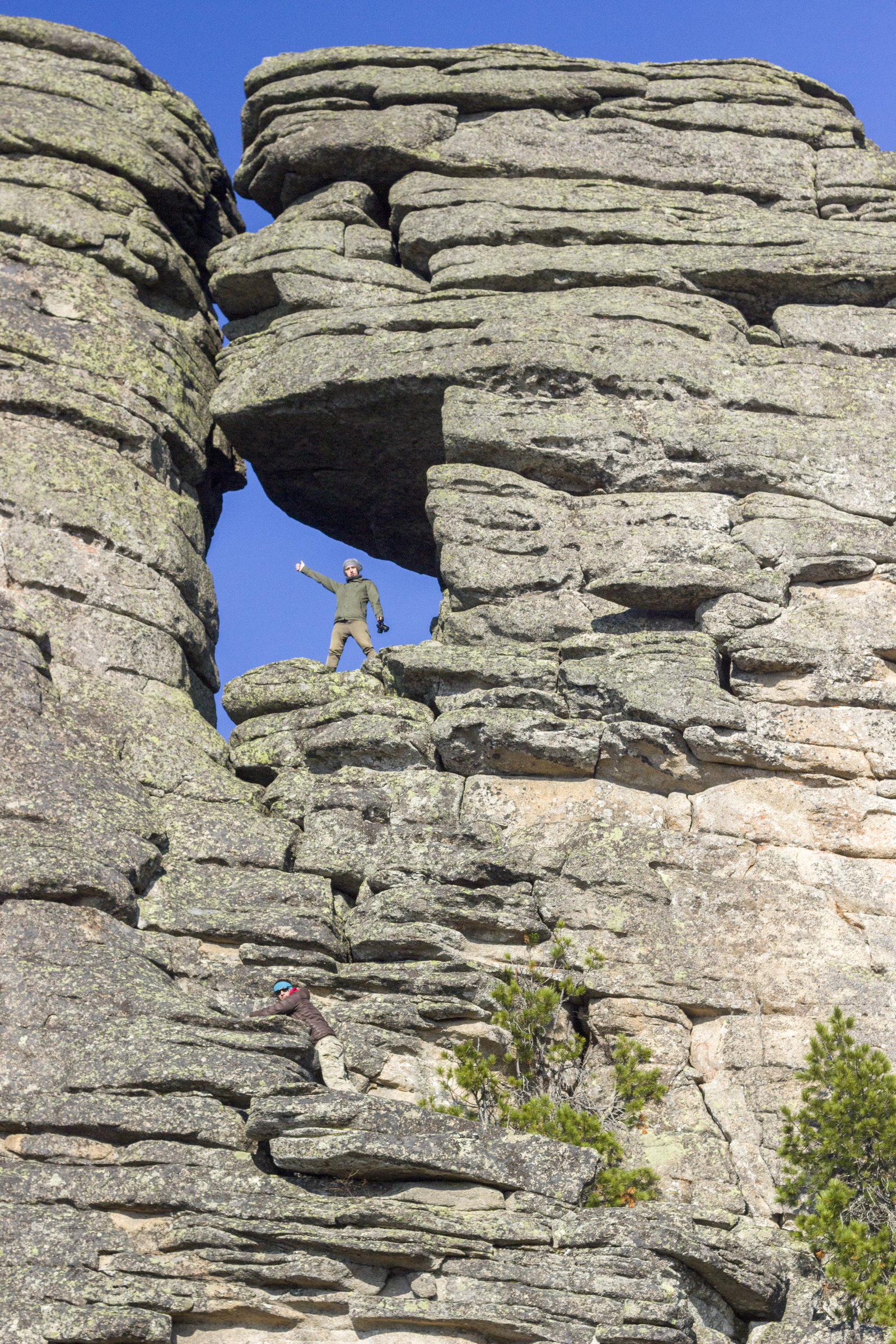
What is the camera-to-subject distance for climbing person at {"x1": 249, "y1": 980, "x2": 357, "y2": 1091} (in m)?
18.3

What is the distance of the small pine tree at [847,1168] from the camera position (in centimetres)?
1653

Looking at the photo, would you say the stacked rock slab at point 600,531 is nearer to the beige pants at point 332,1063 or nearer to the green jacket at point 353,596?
the beige pants at point 332,1063

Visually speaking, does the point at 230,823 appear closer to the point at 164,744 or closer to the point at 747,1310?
the point at 164,744

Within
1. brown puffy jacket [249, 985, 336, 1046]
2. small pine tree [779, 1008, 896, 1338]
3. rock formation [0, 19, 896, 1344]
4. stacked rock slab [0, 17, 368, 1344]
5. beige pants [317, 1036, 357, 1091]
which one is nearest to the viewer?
stacked rock slab [0, 17, 368, 1344]

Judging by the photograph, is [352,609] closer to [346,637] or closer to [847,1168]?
[346,637]

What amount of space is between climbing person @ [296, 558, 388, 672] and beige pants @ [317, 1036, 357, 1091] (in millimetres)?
9817

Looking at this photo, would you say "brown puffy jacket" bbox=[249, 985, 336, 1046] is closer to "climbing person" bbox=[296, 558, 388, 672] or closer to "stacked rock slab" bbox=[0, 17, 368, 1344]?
"stacked rock slab" bbox=[0, 17, 368, 1344]

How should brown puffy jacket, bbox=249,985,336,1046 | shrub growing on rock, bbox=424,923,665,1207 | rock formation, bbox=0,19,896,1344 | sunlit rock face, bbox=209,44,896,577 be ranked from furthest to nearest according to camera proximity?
sunlit rock face, bbox=209,44,896,577
brown puffy jacket, bbox=249,985,336,1046
shrub growing on rock, bbox=424,923,665,1207
rock formation, bbox=0,19,896,1344

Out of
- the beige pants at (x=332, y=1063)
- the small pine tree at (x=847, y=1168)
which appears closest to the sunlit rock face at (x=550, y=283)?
the small pine tree at (x=847, y=1168)

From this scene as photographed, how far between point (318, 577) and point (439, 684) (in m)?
4.08

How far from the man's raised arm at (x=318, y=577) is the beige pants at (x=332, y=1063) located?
10989 millimetres

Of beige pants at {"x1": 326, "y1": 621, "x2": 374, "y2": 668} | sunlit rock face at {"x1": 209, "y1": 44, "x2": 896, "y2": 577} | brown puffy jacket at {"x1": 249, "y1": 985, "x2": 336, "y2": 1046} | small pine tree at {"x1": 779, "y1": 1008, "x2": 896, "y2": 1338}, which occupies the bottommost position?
small pine tree at {"x1": 779, "y1": 1008, "x2": 896, "y2": 1338}

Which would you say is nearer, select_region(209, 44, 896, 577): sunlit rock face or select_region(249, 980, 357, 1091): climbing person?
select_region(249, 980, 357, 1091): climbing person

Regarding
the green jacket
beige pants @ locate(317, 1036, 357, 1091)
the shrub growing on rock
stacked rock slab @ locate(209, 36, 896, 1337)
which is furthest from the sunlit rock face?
beige pants @ locate(317, 1036, 357, 1091)
